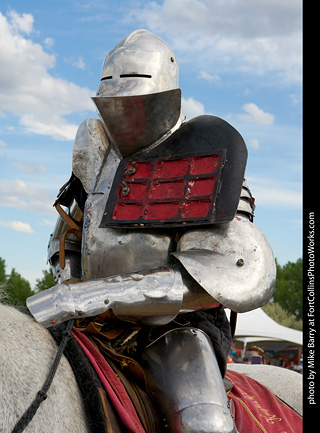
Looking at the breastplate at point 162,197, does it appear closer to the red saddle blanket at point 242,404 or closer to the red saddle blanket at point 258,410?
the red saddle blanket at point 242,404

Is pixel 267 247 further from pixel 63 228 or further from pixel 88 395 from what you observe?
pixel 63 228

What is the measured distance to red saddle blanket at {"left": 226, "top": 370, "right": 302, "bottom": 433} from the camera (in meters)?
4.09

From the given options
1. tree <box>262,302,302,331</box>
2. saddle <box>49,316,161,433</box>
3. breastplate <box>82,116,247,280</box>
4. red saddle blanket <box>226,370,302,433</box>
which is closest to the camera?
saddle <box>49,316,161,433</box>

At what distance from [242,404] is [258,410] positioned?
0.74 ft

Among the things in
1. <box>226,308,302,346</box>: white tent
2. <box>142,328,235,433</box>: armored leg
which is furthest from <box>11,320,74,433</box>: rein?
<box>226,308,302,346</box>: white tent

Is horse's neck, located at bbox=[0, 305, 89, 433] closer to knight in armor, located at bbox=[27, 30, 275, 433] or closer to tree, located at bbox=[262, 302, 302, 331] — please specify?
knight in armor, located at bbox=[27, 30, 275, 433]

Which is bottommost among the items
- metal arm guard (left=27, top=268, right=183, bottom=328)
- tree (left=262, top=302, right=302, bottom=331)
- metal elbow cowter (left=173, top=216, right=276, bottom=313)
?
metal arm guard (left=27, top=268, right=183, bottom=328)

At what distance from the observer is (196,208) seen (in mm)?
3674

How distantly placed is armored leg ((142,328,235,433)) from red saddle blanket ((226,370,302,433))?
764mm

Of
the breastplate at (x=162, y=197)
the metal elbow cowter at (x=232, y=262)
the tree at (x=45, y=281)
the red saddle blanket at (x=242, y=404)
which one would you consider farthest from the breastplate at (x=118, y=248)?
the tree at (x=45, y=281)

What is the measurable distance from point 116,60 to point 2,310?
209 cm

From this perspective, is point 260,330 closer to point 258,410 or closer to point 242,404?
point 258,410

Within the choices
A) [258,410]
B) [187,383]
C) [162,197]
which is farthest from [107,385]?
[258,410]
